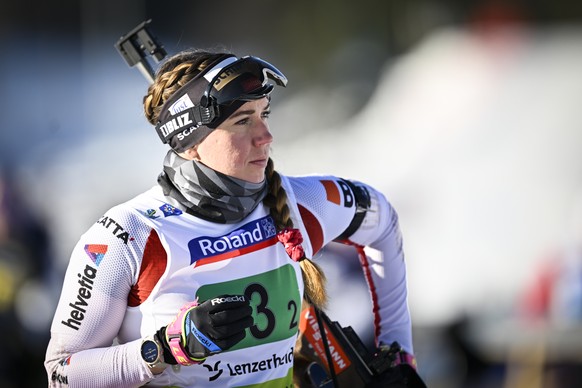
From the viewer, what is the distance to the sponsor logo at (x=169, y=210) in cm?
293

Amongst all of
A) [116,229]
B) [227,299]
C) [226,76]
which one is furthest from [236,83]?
[227,299]

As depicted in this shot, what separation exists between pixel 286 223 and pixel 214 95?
1.52 feet

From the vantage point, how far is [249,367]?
2.93m

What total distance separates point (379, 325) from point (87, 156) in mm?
3906

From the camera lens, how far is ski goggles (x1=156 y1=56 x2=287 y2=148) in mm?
2902

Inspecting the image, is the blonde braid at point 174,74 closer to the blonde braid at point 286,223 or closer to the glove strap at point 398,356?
the blonde braid at point 286,223

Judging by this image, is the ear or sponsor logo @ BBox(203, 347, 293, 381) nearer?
sponsor logo @ BBox(203, 347, 293, 381)

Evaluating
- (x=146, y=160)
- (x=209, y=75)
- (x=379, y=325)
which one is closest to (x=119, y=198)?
(x=146, y=160)

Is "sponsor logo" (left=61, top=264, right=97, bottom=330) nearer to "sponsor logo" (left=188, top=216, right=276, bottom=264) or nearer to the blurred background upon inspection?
"sponsor logo" (left=188, top=216, right=276, bottom=264)

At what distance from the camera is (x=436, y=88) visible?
6.16 meters

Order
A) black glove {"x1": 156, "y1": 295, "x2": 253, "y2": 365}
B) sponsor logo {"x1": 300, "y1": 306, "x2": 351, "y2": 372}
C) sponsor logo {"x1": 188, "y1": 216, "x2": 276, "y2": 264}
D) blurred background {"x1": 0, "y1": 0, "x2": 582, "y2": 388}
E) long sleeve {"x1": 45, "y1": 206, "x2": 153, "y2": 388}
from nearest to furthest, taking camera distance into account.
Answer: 1. black glove {"x1": 156, "y1": 295, "x2": 253, "y2": 365}
2. long sleeve {"x1": 45, "y1": 206, "x2": 153, "y2": 388}
3. sponsor logo {"x1": 188, "y1": 216, "x2": 276, "y2": 264}
4. sponsor logo {"x1": 300, "y1": 306, "x2": 351, "y2": 372}
5. blurred background {"x1": 0, "y1": 0, "x2": 582, "y2": 388}

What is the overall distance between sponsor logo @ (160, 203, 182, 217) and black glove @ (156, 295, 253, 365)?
334 mm

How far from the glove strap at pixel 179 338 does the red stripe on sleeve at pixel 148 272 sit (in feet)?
0.48

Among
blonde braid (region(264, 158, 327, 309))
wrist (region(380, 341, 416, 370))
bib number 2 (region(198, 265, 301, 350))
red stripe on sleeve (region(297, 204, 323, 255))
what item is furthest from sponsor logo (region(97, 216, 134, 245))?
wrist (region(380, 341, 416, 370))
